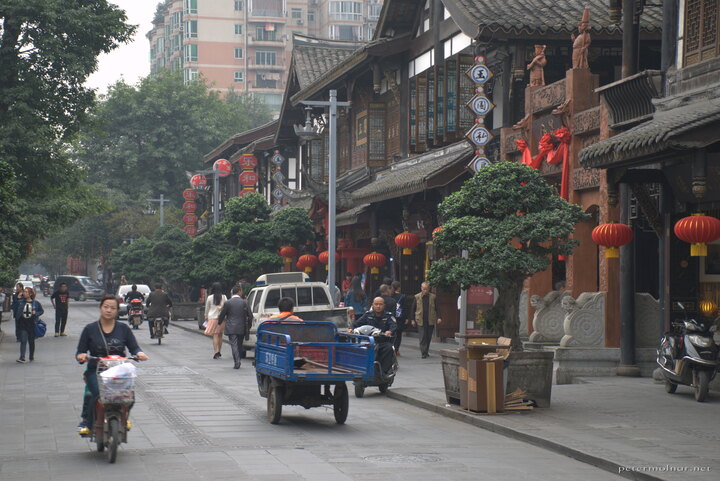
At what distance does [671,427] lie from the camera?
13.6 metres

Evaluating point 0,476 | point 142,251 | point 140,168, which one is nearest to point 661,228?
point 0,476

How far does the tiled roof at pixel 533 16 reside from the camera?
2564 cm

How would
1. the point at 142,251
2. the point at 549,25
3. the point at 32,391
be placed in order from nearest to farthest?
the point at 32,391, the point at 549,25, the point at 142,251

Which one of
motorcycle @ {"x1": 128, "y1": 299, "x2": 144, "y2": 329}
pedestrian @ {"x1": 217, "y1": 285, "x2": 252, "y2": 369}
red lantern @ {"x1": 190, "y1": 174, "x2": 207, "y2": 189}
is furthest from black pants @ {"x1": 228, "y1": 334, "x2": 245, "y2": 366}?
red lantern @ {"x1": 190, "y1": 174, "x2": 207, "y2": 189}

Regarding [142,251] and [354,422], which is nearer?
[354,422]

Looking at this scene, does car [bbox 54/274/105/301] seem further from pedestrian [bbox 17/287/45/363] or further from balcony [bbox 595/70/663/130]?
balcony [bbox 595/70/663/130]

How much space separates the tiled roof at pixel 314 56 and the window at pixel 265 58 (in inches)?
2970

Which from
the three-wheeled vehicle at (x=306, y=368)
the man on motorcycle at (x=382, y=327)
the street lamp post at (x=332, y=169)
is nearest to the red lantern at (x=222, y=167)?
the street lamp post at (x=332, y=169)

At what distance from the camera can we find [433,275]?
55.3 feet

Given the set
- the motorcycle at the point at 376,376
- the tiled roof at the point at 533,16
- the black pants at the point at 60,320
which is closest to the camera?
the motorcycle at the point at 376,376

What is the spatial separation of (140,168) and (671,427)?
236 feet

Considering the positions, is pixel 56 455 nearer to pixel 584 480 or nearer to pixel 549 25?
pixel 584 480

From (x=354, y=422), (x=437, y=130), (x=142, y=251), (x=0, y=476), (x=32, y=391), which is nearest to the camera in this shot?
(x=0, y=476)

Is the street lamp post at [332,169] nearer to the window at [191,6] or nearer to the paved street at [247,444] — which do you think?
the paved street at [247,444]
